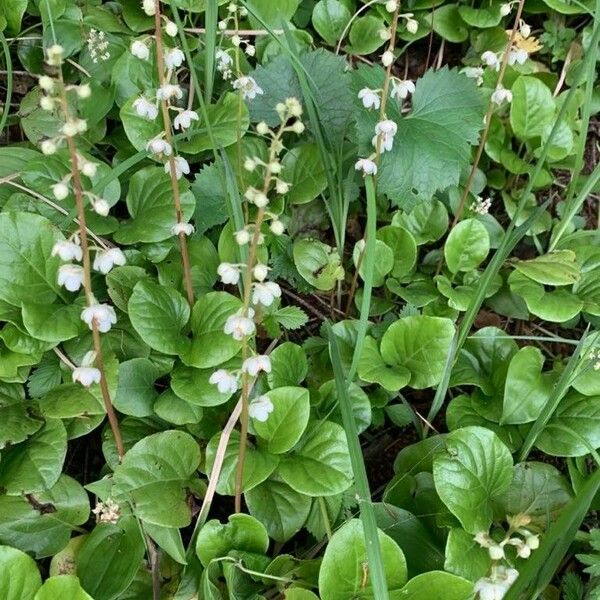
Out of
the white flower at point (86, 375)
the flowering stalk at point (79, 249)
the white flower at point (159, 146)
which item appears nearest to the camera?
the flowering stalk at point (79, 249)

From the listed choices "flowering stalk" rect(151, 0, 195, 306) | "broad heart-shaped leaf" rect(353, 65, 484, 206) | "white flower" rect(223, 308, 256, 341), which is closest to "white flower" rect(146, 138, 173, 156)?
"flowering stalk" rect(151, 0, 195, 306)

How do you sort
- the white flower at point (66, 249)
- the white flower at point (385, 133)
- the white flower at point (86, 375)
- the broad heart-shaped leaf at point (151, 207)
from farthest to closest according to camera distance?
1. the broad heart-shaped leaf at point (151, 207)
2. the white flower at point (385, 133)
3. the white flower at point (86, 375)
4. the white flower at point (66, 249)

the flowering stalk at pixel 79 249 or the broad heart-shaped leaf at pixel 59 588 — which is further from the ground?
the flowering stalk at pixel 79 249

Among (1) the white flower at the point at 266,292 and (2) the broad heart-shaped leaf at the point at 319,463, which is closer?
(1) the white flower at the point at 266,292

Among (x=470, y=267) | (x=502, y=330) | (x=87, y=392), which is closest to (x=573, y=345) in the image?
(x=502, y=330)

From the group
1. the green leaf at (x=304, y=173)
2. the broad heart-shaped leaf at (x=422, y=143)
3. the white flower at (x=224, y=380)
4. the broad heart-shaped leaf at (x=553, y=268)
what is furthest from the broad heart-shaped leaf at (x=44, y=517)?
the broad heart-shaped leaf at (x=553, y=268)

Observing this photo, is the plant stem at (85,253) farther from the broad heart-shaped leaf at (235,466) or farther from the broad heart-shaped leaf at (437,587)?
the broad heart-shaped leaf at (437,587)

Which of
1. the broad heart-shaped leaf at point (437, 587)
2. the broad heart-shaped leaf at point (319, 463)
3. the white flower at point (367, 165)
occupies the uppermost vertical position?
the white flower at point (367, 165)

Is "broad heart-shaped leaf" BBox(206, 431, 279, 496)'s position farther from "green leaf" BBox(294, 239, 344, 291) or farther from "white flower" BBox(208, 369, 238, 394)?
"green leaf" BBox(294, 239, 344, 291)

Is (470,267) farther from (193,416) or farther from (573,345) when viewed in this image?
(193,416)

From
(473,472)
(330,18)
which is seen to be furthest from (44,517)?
(330,18)
